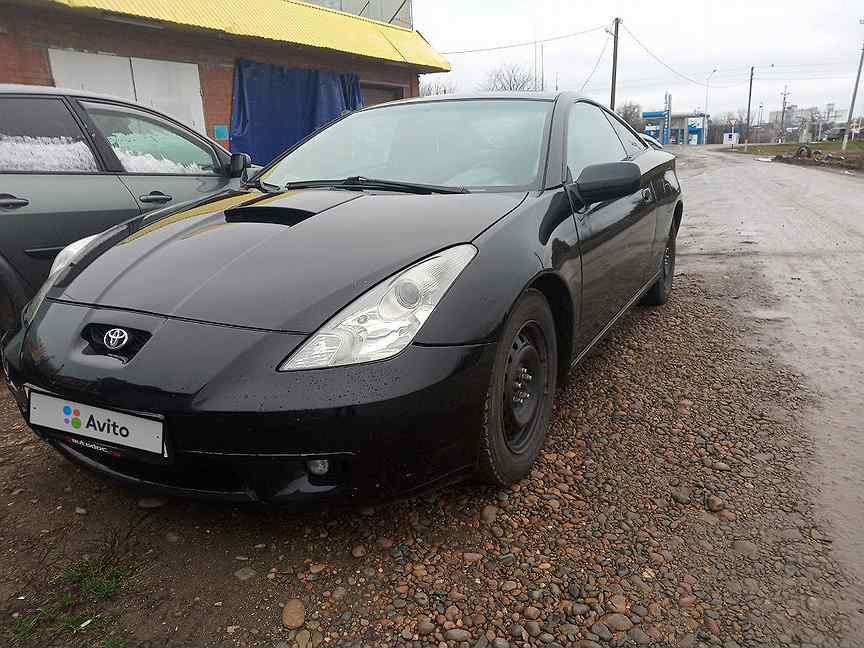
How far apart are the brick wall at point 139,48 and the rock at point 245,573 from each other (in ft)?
27.0

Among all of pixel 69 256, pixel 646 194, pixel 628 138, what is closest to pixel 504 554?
pixel 69 256

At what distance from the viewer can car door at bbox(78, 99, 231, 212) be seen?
350 cm

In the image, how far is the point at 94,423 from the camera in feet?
5.61

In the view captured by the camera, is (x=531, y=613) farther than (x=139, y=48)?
No

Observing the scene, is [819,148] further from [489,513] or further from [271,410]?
[271,410]

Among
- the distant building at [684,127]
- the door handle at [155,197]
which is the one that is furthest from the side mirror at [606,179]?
the distant building at [684,127]

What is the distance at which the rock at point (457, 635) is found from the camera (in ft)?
5.09

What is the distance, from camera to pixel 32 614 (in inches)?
62.9

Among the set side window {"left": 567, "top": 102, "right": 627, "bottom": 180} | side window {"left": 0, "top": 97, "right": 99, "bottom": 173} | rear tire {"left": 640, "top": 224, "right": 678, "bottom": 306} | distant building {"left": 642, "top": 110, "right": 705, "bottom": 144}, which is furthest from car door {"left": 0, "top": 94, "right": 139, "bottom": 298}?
distant building {"left": 642, "top": 110, "right": 705, "bottom": 144}

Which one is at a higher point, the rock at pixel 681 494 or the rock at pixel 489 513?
the rock at pixel 489 513

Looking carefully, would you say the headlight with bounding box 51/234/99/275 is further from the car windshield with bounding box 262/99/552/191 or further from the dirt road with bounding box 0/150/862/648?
the car windshield with bounding box 262/99/552/191

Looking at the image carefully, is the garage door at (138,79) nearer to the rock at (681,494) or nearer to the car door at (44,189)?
Result: the car door at (44,189)

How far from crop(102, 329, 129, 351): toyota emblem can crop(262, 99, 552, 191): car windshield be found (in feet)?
4.28

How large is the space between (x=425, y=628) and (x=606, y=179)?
183cm
